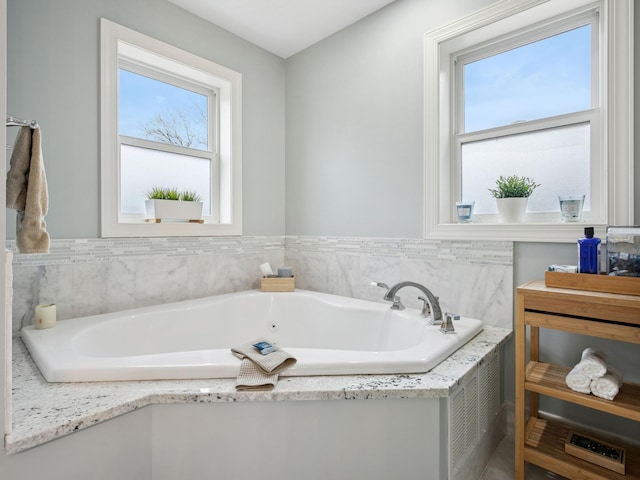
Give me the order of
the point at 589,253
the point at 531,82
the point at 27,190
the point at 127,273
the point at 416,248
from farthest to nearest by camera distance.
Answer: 1. the point at 416,248
2. the point at 127,273
3. the point at 531,82
4. the point at 589,253
5. the point at 27,190

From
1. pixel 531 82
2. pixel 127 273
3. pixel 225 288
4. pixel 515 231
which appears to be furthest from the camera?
pixel 225 288

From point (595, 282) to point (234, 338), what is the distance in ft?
6.25

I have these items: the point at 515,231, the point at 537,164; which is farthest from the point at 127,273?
the point at 537,164

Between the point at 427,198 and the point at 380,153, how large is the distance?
459mm

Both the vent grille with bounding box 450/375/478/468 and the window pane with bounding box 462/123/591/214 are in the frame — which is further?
the window pane with bounding box 462/123/591/214

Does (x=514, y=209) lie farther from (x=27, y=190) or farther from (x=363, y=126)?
(x=27, y=190)

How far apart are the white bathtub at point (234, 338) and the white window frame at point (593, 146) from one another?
0.55 metres

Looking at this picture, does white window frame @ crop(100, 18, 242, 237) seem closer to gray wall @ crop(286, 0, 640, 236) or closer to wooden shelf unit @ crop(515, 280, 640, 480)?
gray wall @ crop(286, 0, 640, 236)

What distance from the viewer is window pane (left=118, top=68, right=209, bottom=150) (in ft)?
7.14

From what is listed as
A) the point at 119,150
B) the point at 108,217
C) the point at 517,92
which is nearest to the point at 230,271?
the point at 108,217

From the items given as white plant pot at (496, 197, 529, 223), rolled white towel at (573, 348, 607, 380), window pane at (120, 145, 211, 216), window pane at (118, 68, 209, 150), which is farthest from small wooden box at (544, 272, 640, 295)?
window pane at (118, 68, 209, 150)

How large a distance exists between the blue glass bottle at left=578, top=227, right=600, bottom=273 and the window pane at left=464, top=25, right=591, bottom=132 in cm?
74

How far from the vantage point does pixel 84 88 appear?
1.82m

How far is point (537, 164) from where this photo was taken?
1.81m
